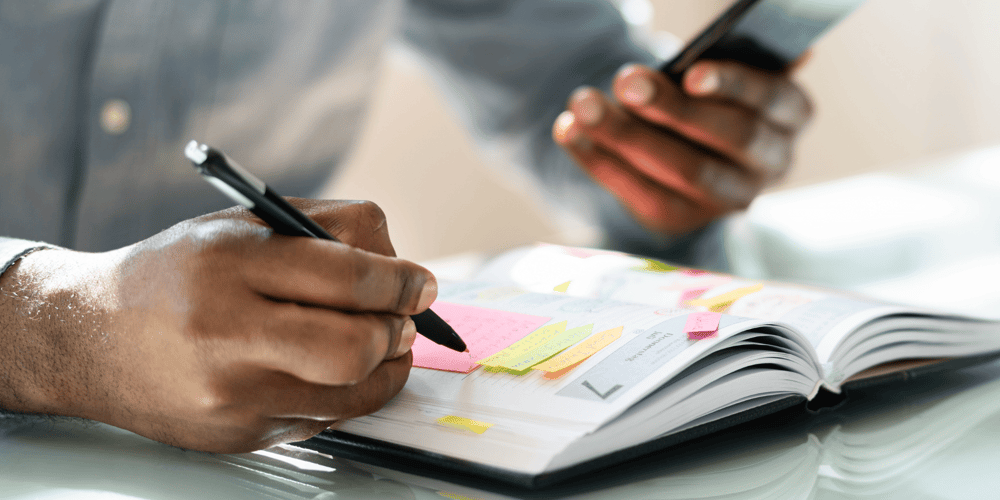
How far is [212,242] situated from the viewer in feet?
0.95

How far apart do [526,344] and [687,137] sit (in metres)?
0.58

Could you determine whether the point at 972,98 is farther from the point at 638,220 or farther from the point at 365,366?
the point at 365,366

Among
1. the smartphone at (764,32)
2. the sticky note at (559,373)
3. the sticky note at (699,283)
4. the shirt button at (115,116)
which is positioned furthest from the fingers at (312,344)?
the shirt button at (115,116)

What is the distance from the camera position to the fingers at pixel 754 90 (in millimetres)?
750

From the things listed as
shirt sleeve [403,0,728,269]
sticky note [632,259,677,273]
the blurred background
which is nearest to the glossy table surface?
sticky note [632,259,677,273]

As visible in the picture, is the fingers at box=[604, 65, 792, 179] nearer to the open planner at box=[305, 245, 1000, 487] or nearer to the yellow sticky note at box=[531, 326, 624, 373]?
the open planner at box=[305, 245, 1000, 487]

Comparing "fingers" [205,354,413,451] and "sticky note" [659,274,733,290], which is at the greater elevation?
"sticky note" [659,274,733,290]

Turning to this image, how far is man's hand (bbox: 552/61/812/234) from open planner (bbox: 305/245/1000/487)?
0.33 m

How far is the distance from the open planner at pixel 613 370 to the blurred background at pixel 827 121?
5.39 feet

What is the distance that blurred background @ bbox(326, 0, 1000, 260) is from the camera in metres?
2.11

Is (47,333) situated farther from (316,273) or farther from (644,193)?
(644,193)

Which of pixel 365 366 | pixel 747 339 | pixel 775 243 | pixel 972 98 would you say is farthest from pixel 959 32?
pixel 365 366

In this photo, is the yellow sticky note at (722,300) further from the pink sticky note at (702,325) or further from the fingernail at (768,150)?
the fingernail at (768,150)

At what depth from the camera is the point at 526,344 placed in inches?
15.9
